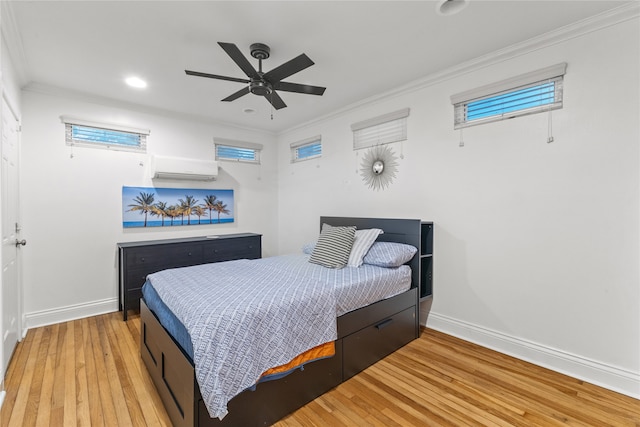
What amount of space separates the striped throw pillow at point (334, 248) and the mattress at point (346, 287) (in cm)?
8

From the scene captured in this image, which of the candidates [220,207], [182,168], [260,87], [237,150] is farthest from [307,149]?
[260,87]

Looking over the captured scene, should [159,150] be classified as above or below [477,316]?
above

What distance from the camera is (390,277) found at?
2521 millimetres

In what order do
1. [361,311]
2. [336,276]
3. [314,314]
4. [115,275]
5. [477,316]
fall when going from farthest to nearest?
[115,275], [477,316], [336,276], [361,311], [314,314]

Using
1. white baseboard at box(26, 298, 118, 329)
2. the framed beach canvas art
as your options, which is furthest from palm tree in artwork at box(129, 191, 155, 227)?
white baseboard at box(26, 298, 118, 329)

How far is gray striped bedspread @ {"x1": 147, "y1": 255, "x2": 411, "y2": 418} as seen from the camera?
4.63 ft

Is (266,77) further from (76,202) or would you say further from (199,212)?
(76,202)

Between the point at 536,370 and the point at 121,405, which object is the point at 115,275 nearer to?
the point at 121,405

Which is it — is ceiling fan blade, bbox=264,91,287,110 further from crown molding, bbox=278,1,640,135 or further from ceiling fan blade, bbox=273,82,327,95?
crown molding, bbox=278,1,640,135

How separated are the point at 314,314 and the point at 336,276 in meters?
0.56

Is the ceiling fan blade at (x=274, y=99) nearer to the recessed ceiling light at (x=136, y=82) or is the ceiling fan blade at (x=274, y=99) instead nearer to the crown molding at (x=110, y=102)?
the recessed ceiling light at (x=136, y=82)

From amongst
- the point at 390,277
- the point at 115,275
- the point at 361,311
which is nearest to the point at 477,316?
the point at 390,277

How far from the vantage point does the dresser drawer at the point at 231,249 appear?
3862 mm

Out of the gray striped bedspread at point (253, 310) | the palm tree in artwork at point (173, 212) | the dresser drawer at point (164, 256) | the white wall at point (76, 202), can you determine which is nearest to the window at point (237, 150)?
the white wall at point (76, 202)
